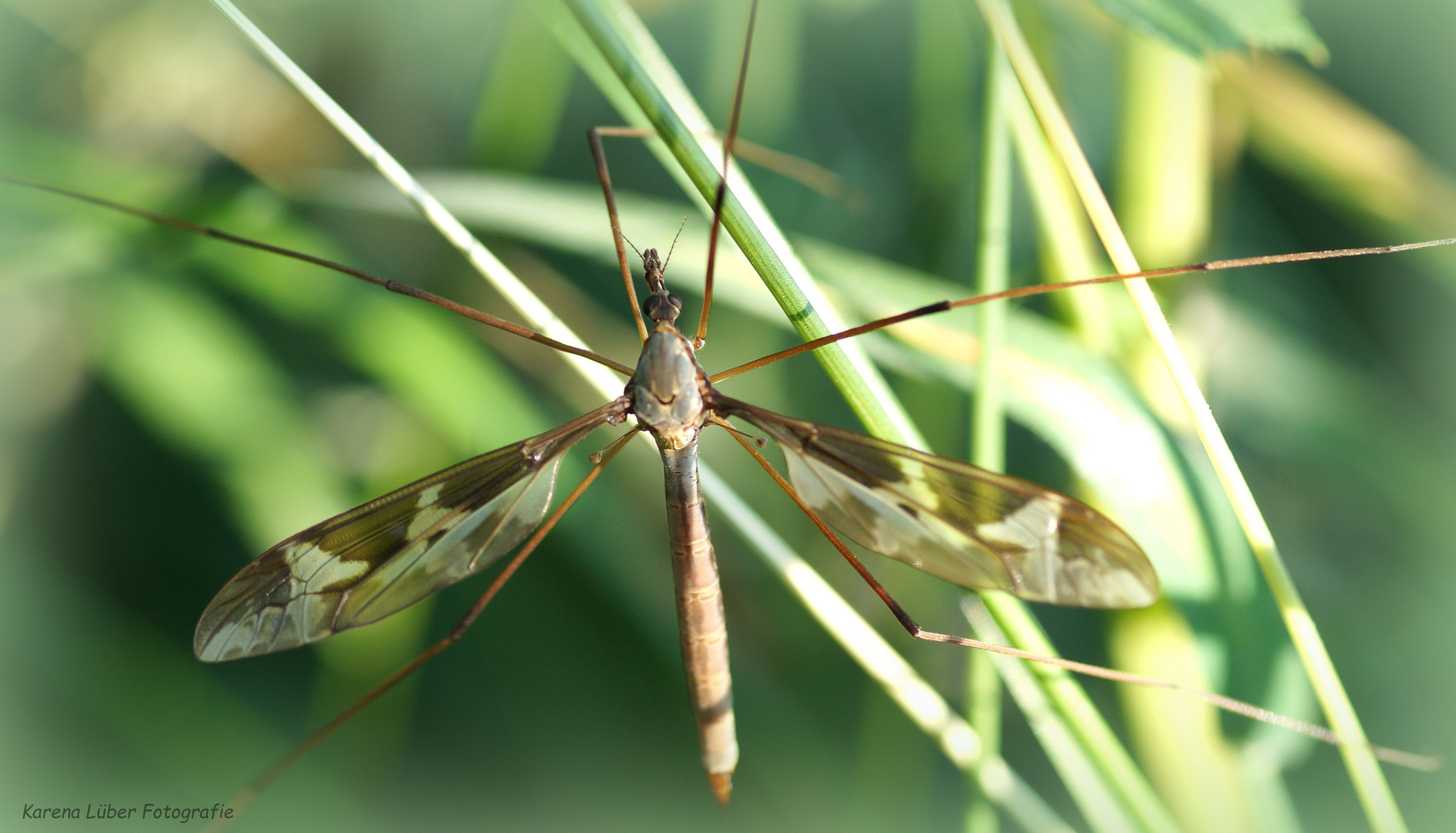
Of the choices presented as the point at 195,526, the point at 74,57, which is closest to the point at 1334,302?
the point at 195,526

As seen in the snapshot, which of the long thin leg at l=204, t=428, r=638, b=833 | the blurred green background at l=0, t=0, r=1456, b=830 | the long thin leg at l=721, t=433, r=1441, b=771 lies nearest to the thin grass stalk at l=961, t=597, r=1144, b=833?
the long thin leg at l=721, t=433, r=1441, b=771

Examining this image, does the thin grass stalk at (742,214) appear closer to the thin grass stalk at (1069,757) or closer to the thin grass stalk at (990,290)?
the thin grass stalk at (990,290)

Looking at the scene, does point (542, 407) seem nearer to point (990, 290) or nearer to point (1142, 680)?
point (990, 290)

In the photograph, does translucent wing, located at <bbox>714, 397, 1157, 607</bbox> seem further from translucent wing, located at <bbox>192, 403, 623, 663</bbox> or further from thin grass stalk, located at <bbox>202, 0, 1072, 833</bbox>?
translucent wing, located at <bbox>192, 403, 623, 663</bbox>

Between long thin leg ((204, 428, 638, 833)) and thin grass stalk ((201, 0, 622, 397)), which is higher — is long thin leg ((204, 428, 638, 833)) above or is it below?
below

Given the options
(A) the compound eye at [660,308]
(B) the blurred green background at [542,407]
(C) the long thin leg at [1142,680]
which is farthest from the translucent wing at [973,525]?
(B) the blurred green background at [542,407]

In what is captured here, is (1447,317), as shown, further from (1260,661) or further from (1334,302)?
(1260,661)

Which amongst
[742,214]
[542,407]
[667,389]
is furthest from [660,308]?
[542,407]
